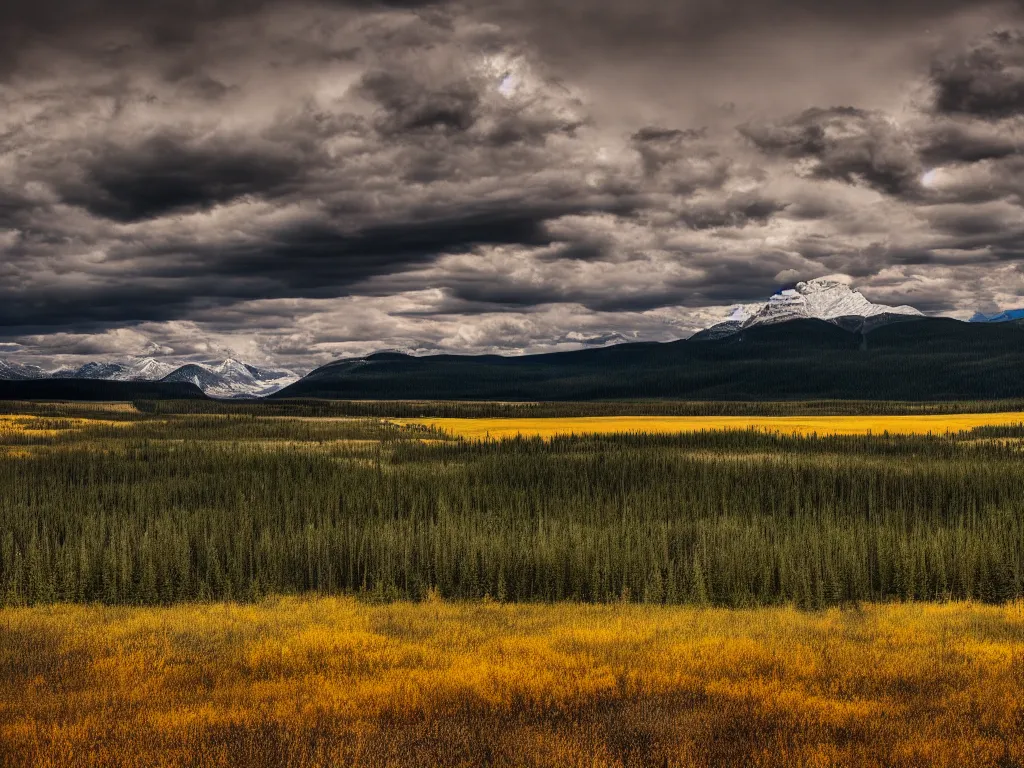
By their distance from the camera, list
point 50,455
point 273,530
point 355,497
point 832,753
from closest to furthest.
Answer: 1. point 832,753
2. point 273,530
3. point 355,497
4. point 50,455

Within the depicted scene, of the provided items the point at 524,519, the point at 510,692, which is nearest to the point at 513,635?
the point at 510,692

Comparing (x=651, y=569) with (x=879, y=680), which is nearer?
(x=879, y=680)

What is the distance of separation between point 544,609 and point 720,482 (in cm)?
5370

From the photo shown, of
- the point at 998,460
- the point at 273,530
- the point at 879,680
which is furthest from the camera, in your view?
the point at 998,460

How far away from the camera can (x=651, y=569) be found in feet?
145

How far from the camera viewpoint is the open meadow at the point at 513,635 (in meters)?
14.8

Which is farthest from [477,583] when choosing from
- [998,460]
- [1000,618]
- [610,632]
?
[998,460]

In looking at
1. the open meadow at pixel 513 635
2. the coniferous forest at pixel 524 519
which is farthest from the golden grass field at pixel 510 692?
the coniferous forest at pixel 524 519

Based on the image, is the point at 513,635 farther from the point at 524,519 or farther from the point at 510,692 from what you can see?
the point at 524,519

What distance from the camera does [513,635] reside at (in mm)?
24094

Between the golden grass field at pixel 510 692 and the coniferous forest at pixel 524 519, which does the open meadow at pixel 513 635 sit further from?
the coniferous forest at pixel 524 519

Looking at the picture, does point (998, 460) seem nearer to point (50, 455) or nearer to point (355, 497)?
point (355, 497)

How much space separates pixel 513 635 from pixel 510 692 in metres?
6.50

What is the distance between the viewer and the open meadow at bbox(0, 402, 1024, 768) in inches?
583
